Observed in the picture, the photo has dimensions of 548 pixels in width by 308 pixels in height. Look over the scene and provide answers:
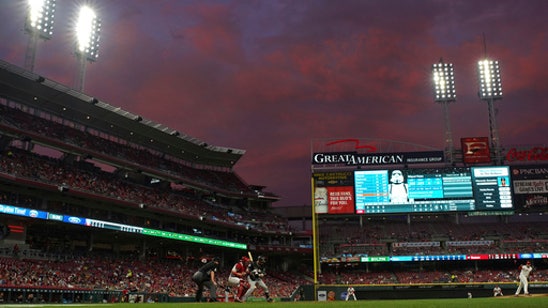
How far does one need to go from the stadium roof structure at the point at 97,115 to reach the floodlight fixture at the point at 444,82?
97.4 ft

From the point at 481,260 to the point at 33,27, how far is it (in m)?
59.9

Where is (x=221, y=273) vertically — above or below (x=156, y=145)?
below

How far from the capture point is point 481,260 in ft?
210

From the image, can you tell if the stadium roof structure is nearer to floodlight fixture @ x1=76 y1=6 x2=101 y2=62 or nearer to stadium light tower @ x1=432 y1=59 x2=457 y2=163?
floodlight fixture @ x1=76 y1=6 x2=101 y2=62

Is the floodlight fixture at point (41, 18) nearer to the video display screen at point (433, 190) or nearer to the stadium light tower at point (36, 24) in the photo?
the stadium light tower at point (36, 24)

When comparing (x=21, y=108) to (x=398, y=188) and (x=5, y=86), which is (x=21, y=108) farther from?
(x=398, y=188)

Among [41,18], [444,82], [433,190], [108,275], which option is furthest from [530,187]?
[41,18]

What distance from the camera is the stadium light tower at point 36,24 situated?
48.5 metres

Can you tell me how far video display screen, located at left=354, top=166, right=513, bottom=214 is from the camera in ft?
193

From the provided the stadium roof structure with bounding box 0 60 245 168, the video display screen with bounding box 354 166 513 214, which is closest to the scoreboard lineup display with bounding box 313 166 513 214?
the video display screen with bounding box 354 166 513 214

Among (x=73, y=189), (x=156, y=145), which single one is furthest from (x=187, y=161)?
(x=73, y=189)

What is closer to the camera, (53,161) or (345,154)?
(53,161)

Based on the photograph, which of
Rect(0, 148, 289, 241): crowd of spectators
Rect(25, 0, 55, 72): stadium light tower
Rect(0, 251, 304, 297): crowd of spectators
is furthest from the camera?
Rect(25, 0, 55, 72): stadium light tower

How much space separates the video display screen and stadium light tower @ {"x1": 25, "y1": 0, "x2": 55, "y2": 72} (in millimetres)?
38729
